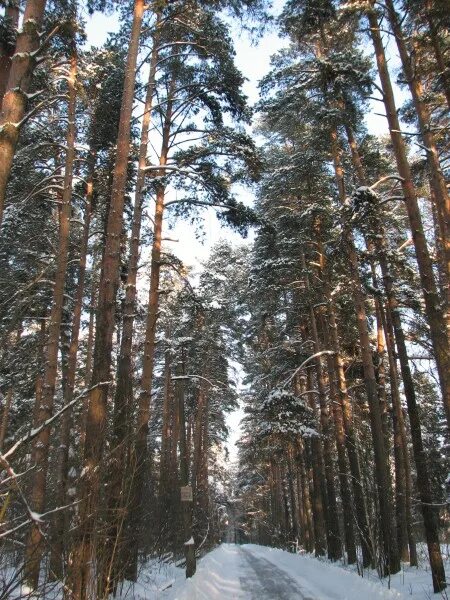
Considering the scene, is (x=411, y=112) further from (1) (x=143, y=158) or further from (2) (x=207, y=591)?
(2) (x=207, y=591)

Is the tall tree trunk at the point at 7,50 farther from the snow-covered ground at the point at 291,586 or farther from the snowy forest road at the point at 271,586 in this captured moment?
the snowy forest road at the point at 271,586

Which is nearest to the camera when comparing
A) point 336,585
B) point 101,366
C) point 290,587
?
point 101,366

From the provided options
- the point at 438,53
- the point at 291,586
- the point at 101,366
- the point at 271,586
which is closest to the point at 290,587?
the point at 291,586

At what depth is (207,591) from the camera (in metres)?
9.91

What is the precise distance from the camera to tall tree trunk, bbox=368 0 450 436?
7.28m

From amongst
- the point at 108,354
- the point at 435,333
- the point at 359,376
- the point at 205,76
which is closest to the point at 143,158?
the point at 205,76

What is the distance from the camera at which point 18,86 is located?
4785 millimetres

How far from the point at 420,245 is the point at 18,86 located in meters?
6.51

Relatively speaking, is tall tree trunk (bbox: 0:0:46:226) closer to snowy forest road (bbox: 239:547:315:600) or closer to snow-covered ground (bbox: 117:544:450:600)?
snow-covered ground (bbox: 117:544:450:600)

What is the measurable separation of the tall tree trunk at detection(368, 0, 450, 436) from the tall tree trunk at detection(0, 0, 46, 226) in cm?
612

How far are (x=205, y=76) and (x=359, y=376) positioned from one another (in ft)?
44.3

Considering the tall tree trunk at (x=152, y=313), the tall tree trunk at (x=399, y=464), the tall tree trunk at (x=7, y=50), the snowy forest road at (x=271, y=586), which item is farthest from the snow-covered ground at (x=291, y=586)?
the tall tree trunk at (x=7, y=50)

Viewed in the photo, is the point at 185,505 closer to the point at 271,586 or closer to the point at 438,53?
the point at 271,586

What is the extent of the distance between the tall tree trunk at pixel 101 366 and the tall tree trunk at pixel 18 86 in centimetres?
234
